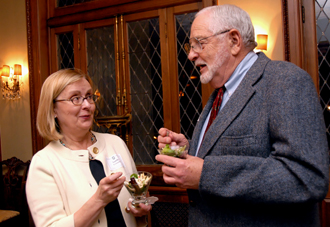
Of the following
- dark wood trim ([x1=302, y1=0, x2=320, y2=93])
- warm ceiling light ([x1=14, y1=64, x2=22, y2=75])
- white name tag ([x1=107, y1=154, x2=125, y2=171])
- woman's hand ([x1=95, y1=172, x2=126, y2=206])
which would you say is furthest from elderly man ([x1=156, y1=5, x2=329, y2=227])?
warm ceiling light ([x1=14, y1=64, x2=22, y2=75])

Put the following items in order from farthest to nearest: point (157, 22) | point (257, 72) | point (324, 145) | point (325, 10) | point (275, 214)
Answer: point (157, 22) → point (325, 10) → point (257, 72) → point (275, 214) → point (324, 145)

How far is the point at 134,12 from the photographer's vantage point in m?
3.78

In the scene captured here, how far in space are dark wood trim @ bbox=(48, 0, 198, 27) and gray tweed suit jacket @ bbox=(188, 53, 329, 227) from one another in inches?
105

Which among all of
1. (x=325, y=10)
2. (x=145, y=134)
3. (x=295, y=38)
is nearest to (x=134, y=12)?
(x=145, y=134)

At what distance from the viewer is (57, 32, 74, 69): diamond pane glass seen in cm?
426

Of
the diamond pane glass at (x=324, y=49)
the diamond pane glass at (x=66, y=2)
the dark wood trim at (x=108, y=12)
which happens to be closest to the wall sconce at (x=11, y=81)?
the dark wood trim at (x=108, y=12)

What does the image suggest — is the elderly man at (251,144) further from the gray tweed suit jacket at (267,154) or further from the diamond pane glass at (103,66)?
the diamond pane glass at (103,66)

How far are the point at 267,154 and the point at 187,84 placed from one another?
254 cm

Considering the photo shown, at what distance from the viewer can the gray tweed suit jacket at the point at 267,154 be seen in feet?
3.13

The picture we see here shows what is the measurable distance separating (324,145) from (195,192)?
61 centimetres

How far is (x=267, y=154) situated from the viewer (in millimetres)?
1092

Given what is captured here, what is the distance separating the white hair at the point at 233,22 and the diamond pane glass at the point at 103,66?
9.07 ft

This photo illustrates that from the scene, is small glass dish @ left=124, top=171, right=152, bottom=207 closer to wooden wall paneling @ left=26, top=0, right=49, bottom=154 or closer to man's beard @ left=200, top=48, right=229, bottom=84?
man's beard @ left=200, top=48, right=229, bottom=84

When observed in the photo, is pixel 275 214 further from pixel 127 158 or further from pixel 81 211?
pixel 127 158
